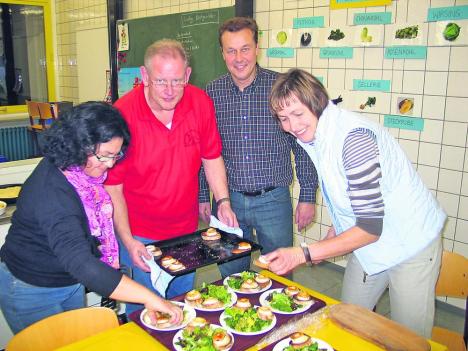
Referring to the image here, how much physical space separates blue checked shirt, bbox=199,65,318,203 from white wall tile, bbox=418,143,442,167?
101 centimetres

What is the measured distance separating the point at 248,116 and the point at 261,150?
0.19 metres

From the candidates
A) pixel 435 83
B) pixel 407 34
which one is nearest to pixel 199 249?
pixel 435 83

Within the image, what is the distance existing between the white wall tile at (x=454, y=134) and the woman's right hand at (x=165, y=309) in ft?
6.54

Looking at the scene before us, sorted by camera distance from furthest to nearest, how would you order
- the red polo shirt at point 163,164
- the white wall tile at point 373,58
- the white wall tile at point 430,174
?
the white wall tile at point 373,58 → the white wall tile at point 430,174 → the red polo shirt at point 163,164

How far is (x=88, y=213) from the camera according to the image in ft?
5.25

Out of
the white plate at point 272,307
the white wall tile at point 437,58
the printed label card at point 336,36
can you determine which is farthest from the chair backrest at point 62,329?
the printed label card at point 336,36

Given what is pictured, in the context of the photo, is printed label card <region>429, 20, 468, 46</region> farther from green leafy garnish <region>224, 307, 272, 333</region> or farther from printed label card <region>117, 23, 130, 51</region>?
printed label card <region>117, 23, 130, 51</region>

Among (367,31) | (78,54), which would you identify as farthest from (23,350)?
(78,54)

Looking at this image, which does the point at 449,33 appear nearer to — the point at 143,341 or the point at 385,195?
the point at 385,195

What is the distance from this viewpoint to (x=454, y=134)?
8.55 ft

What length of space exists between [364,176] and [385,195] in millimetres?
210

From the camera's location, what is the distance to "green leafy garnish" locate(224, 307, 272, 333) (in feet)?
4.53

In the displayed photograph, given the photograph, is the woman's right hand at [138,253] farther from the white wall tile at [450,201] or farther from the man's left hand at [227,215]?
the white wall tile at [450,201]

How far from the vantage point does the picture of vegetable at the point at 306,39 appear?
3.23 metres
